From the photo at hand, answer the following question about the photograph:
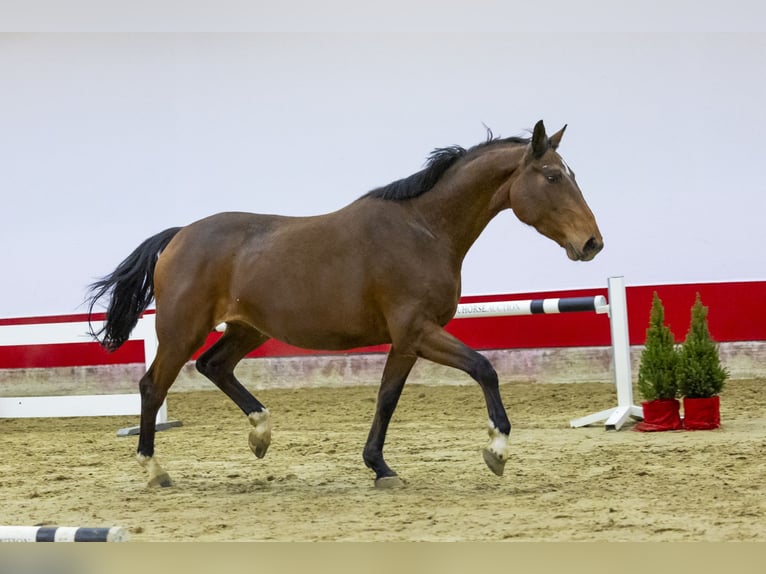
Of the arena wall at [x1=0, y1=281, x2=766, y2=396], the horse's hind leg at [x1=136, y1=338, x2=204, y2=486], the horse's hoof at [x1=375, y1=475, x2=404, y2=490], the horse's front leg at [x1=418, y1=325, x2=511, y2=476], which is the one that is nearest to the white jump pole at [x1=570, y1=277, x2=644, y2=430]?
the arena wall at [x1=0, y1=281, x2=766, y2=396]

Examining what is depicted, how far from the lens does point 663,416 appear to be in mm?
6363

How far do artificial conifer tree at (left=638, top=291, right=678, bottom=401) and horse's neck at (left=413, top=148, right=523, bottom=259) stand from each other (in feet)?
6.96

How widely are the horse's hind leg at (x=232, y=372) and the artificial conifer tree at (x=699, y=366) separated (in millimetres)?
2744

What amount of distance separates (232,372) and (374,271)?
3.99 ft

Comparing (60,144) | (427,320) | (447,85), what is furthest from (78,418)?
(427,320)

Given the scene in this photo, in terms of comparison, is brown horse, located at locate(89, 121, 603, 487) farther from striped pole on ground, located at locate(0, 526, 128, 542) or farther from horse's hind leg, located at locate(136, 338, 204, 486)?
striped pole on ground, located at locate(0, 526, 128, 542)

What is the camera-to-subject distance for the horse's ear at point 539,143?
4555mm

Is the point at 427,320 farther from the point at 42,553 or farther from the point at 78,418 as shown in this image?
the point at 78,418

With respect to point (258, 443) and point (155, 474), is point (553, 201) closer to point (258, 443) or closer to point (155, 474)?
point (258, 443)

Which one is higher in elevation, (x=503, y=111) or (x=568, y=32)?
(x=568, y=32)

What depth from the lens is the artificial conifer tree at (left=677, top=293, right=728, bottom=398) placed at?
6164 mm

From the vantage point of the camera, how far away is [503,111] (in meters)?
9.80

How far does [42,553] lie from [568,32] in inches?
335

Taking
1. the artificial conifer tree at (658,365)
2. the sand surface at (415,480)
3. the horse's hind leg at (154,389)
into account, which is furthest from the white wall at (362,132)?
the horse's hind leg at (154,389)
